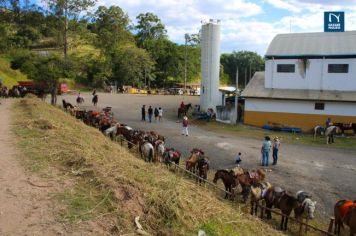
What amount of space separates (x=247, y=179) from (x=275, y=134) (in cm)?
1603

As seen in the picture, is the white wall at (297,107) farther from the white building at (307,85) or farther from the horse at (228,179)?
the horse at (228,179)

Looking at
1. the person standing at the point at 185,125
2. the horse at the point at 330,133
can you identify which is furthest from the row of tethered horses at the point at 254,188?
the horse at the point at 330,133

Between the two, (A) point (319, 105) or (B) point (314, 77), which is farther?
(B) point (314, 77)

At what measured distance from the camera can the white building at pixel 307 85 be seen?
1218 inches

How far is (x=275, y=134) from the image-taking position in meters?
29.7

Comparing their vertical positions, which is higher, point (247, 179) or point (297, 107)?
point (297, 107)

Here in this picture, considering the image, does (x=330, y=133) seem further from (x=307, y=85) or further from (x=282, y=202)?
(x=282, y=202)

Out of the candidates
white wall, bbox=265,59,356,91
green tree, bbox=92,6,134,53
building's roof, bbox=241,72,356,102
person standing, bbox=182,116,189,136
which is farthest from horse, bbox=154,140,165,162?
green tree, bbox=92,6,134,53

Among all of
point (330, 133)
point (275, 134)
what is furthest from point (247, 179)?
point (275, 134)

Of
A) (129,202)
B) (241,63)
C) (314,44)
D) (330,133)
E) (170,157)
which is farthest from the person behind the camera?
(241,63)

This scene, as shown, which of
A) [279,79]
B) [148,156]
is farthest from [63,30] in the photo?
[148,156]

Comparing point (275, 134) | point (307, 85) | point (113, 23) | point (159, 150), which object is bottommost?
point (275, 134)

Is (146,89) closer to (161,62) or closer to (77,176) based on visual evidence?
(161,62)

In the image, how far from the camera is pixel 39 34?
220 feet
